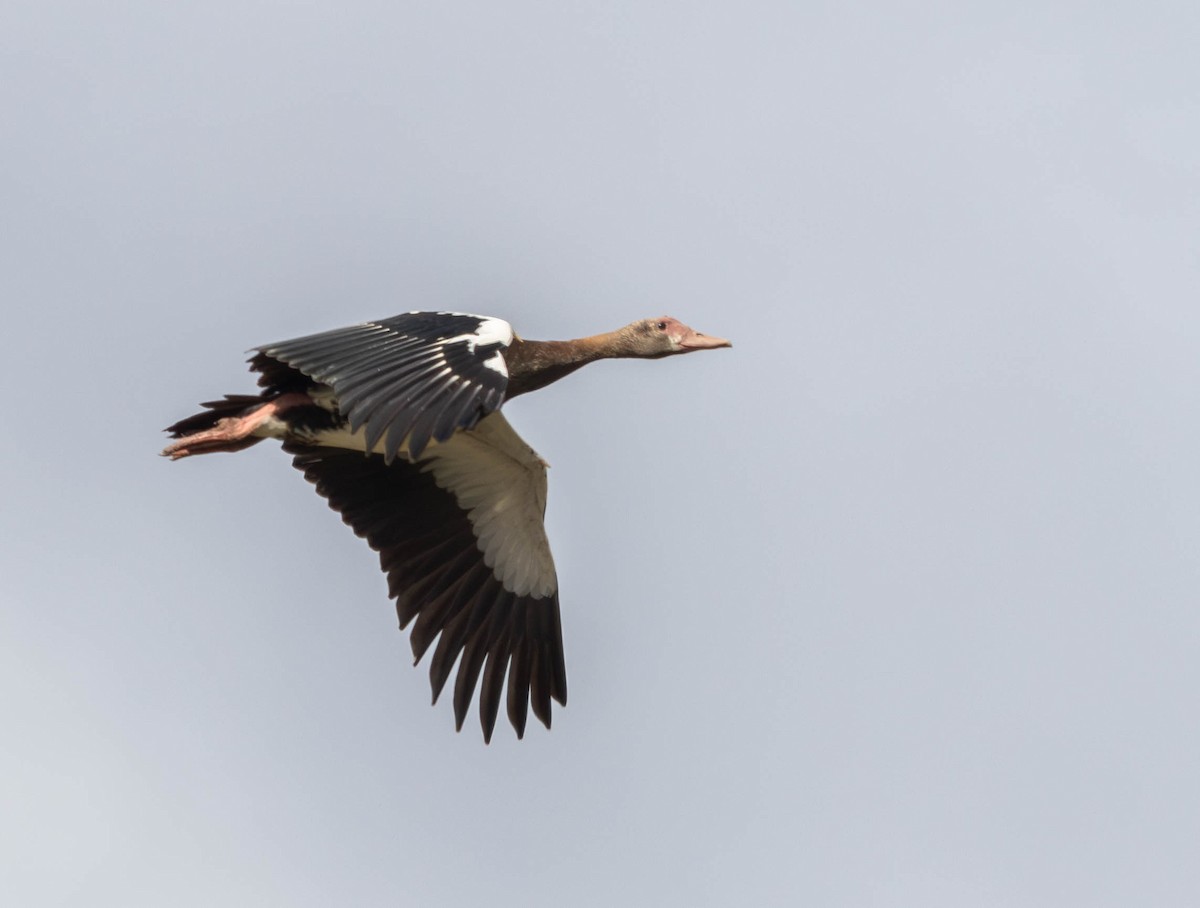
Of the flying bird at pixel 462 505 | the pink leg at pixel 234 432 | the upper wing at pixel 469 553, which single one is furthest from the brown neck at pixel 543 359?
the pink leg at pixel 234 432

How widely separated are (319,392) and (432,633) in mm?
2227

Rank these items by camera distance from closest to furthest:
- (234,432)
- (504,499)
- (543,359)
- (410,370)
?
(410,370) → (234,432) → (543,359) → (504,499)

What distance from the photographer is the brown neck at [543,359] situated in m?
14.6

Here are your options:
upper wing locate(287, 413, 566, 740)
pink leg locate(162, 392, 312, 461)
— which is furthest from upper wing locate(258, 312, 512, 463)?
upper wing locate(287, 413, 566, 740)

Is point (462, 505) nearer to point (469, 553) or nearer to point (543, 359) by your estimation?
point (469, 553)

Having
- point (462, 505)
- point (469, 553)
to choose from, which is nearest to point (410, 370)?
point (462, 505)

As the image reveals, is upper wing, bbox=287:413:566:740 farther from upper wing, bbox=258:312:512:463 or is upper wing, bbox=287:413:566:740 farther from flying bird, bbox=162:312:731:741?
upper wing, bbox=258:312:512:463

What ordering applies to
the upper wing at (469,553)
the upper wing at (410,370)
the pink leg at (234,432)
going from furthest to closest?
the upper wing at (469,553), the pink leg at (234,432), the upper wing at (410,370)

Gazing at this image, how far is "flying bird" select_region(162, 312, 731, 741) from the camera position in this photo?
14539 mm

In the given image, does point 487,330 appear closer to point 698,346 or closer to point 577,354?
point 577,354

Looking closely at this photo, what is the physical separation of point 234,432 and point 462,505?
2.08 meters

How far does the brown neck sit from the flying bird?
0.03 ft

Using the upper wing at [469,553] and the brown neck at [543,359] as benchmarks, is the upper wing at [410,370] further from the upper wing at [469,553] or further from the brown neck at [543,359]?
the upper wing at [469,553]

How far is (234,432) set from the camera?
14.5 m
